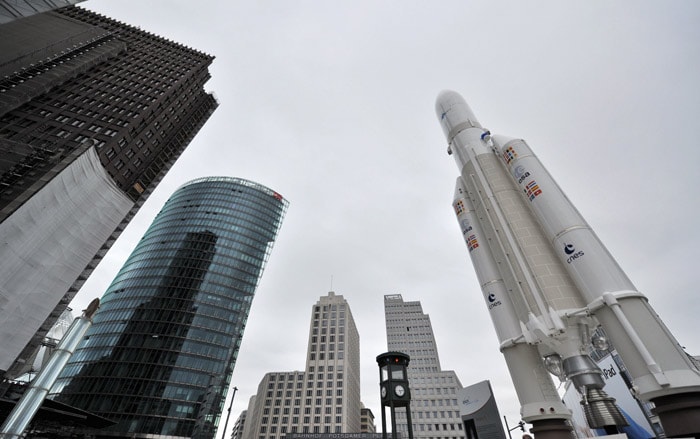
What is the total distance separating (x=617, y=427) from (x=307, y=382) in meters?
103

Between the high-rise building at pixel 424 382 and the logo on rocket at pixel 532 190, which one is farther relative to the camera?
the high-rise building at pixel 424 382

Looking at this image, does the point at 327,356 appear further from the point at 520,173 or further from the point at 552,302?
the point at 520,173

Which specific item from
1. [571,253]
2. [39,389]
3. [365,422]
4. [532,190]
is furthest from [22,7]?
[365,422]

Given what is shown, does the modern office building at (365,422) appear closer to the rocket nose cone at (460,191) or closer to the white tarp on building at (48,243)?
the white tarp on building at (48,243)

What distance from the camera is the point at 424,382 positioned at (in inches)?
3556

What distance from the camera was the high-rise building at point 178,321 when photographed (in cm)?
6306

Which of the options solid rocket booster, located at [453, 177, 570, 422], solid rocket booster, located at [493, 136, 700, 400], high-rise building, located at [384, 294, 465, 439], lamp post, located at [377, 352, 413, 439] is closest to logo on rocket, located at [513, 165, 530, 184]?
solid rocket booster, located at [493, 136, 700, 400]

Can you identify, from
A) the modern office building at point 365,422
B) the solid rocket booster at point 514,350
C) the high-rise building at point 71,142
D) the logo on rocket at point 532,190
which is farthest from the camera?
the modern office building at point 365,422

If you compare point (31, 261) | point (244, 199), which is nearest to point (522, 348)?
point (31, 261)

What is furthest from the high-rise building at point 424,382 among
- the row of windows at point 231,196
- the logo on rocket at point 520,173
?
the logo on rocket at point 520,173

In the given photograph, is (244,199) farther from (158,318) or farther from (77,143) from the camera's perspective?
(77,143)

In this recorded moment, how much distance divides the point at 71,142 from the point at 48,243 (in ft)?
55.7

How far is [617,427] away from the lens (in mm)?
12258

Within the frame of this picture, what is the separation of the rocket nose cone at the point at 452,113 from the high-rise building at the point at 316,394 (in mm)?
95735
